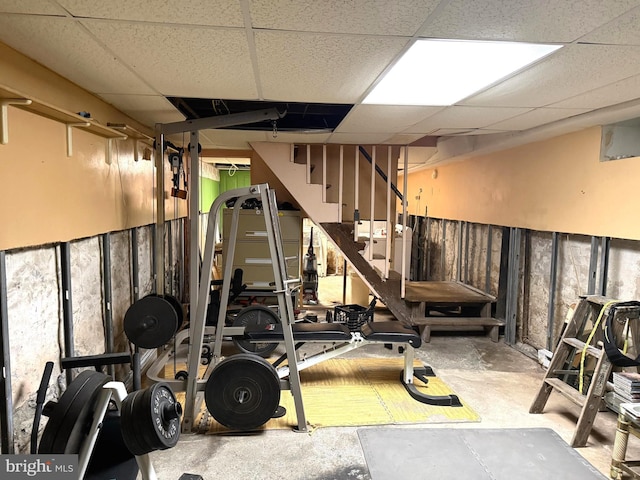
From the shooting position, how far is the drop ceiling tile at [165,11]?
1.40 m

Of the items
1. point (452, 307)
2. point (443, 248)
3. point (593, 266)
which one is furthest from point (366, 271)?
point (443, 248)

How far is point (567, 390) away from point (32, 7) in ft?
12.0

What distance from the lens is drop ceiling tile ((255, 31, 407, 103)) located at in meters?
1.72

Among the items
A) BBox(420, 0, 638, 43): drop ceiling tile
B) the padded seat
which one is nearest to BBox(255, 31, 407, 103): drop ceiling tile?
BBox(420, 0, 638, 43): drop ceiling tile

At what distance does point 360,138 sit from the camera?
4367 mm

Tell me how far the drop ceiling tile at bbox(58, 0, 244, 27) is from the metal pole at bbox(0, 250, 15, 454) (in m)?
1.06

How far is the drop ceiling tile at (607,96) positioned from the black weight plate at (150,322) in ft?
10.4

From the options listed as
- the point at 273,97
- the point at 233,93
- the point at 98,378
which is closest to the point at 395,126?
the point at 273,97

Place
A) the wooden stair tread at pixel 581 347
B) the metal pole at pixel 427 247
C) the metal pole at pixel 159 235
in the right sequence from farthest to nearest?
the metal pole at pixel 427 247 → the metal pole at pixel 159 235 → the wooden stair tread at pixel 581 347

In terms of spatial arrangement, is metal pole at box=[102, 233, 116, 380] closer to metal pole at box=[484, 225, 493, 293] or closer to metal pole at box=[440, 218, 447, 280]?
metal pole at box=[484, 225, 493, 293]

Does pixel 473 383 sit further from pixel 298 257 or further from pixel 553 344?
pixel 298 257

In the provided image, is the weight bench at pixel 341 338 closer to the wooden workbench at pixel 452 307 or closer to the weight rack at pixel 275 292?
the weight rack at pixel 275 292

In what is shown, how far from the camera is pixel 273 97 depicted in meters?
2.73

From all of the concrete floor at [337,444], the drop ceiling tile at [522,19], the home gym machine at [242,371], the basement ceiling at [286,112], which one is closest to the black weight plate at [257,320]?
the home gym machine at [242,371]
